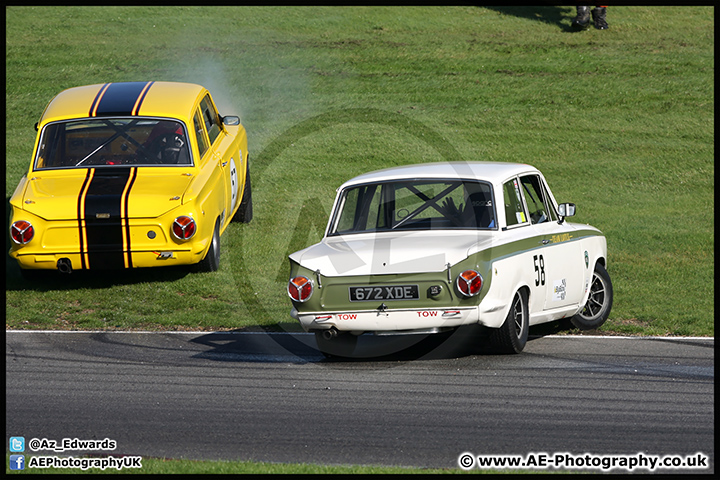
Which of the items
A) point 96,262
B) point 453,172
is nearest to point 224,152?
point 96,262

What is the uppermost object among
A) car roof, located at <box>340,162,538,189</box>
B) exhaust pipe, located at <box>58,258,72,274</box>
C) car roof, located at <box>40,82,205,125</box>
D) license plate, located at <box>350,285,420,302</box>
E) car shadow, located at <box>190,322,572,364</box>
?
car roof, located at <box>40,82,205,125</box>

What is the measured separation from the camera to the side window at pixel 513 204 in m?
7.86

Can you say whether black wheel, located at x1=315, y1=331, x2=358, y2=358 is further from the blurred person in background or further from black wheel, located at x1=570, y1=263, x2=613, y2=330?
the blurred person in background

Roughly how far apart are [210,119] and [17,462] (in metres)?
7.86

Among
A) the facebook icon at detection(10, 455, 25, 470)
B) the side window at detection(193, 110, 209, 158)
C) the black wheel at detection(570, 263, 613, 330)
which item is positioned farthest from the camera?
the side window at detection(193, 110, 209, 158)

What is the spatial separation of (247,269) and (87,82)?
46.0 feet

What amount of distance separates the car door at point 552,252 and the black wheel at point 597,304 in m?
0.58

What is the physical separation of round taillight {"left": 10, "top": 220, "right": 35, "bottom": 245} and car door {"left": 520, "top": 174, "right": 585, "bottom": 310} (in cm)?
562

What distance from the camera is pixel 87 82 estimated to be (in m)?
23.6

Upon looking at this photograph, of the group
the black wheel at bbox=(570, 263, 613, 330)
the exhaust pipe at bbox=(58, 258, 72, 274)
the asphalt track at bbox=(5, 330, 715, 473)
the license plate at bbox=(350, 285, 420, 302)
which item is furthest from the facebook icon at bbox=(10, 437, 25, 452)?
the black wheel at bbox=(570, 263, 613, 330)

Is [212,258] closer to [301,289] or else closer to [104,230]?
[104,230]

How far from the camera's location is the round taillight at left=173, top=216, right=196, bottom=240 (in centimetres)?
998

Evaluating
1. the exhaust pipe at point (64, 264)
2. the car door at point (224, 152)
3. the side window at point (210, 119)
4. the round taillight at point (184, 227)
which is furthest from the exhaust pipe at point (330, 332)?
the side window at point (210, 119)

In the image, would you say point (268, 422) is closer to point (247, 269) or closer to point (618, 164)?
point (247, 269)
